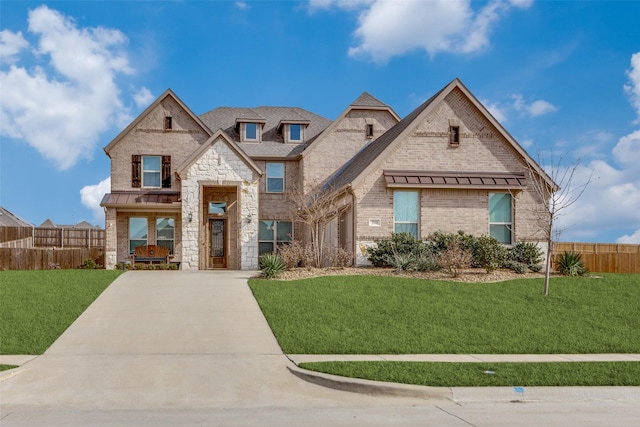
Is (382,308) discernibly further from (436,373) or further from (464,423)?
(464,423)

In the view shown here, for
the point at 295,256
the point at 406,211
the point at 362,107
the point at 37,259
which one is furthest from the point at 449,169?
the point at 37,259

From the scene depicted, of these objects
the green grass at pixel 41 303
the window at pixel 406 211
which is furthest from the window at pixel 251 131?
the green grass at pixel 41 303

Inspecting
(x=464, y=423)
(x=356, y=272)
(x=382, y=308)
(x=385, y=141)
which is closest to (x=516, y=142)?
(x=385, y=141)

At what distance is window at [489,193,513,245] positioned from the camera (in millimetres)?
26359

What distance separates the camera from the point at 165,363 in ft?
37.9

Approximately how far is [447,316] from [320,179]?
60.3 feet

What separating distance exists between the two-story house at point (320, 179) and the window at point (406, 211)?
0.04 meters

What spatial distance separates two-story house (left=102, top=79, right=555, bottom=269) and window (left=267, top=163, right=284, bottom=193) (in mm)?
55

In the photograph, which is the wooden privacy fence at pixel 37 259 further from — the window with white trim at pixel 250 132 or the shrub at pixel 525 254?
the shrub at pixel 525 254

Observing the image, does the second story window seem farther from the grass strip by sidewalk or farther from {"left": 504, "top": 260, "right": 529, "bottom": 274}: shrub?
the grass strip by sidewalk

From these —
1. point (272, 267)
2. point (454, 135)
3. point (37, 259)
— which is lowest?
point (272, 267)

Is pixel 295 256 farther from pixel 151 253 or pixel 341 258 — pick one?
pixel 151 253

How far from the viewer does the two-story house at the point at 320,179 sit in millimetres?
25641

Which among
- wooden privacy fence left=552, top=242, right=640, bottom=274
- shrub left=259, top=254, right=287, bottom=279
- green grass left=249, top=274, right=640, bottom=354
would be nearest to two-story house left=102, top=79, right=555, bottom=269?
wooden privacy fence left=552, top=242, right=640, bottom=274
